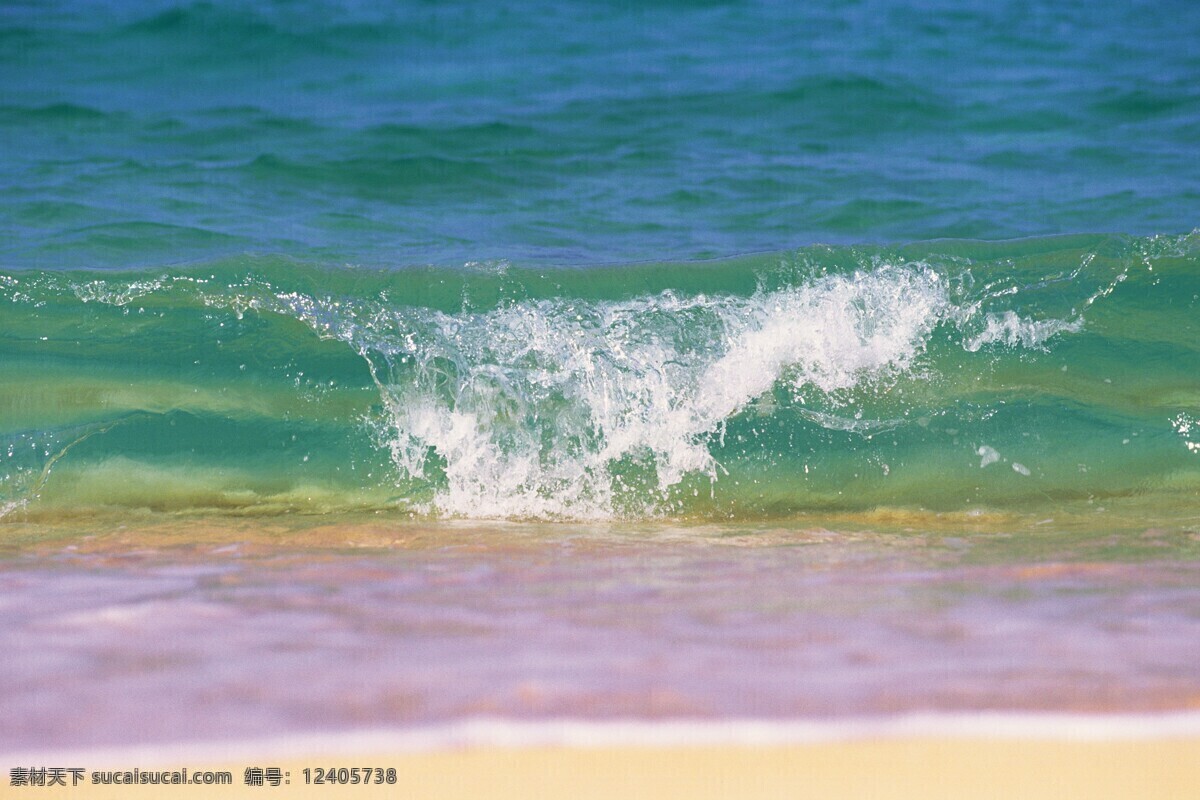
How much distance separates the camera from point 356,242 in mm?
5430

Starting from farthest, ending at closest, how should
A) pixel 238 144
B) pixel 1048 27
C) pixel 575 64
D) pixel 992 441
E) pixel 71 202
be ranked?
pixel 1048 27
pixel 575 64
pixel 238 144
pixel 71 202
pixel 992 441

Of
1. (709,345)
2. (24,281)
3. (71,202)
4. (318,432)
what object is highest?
(71,202)

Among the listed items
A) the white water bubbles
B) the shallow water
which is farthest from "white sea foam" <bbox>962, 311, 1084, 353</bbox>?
the shallow water

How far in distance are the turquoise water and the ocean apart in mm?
20

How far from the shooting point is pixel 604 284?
462 centimetres

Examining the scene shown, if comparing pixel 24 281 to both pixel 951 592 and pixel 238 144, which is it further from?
pixel 951 592

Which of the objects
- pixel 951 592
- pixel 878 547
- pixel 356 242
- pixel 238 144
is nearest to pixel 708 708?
pixel 951 592

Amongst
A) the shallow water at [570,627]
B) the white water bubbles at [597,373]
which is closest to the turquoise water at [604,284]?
the white water bubbles at [597,373]

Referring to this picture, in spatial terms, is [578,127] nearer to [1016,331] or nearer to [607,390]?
[1016,331]

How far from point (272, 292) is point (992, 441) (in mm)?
2569

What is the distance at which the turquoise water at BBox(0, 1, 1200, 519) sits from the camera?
367 centimetres

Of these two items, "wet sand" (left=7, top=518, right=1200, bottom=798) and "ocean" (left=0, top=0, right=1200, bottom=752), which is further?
"ocean" (left=0, top=0, right=1200, bottom=752)

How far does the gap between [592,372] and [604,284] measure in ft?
3.17

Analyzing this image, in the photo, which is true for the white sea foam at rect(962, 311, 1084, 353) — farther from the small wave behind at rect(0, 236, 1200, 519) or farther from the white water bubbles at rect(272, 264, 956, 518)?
the white water bubbles at rect(272, 264, 956, 518)
